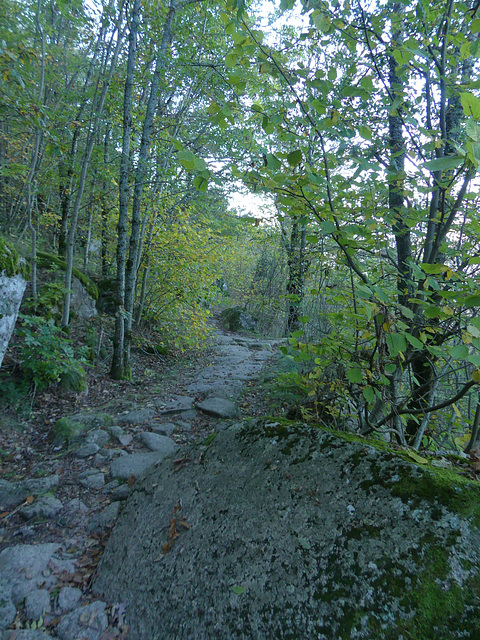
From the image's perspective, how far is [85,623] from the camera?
79.7 inches

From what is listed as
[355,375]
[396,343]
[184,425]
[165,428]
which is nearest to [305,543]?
[355,375]

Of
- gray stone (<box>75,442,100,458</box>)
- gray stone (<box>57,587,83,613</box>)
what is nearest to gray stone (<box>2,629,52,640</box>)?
gray stone (<box>57,587,83,613</box>)

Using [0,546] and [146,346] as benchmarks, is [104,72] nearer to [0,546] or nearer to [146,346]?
[146,346]

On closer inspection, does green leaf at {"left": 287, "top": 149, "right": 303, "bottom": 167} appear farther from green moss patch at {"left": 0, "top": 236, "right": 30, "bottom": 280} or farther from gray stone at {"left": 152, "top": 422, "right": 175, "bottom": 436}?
gray stone at {"left": 152, "top": 422, "right": 175, "bottom": 436}

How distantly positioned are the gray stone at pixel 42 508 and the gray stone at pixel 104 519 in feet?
1.33

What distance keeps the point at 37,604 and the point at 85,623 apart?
387 millimetres

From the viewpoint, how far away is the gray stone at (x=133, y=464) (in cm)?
360

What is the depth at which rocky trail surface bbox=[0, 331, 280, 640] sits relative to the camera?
2080 mm

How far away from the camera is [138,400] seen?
5812 mm

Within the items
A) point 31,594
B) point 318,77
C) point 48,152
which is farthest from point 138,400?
point 318,77

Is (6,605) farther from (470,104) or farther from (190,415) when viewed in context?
(470,104)

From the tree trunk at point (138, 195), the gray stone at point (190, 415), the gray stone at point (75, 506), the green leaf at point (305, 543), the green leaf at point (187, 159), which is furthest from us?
the tree trunk at point (138, 195)

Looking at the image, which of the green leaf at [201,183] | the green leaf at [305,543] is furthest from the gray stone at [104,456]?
the green leaf at [201,183]

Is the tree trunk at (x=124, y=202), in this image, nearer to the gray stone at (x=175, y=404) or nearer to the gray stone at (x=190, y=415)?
the gray stone at (x=175, y=404)
